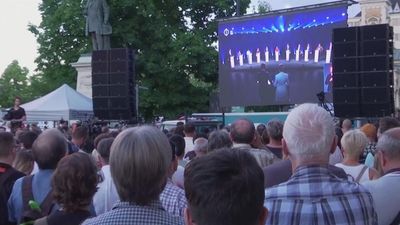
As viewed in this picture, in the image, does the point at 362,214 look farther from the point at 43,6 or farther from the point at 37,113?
the point at 43,6

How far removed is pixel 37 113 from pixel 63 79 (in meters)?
15.8

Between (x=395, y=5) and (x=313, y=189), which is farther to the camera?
(x=395, y=5)

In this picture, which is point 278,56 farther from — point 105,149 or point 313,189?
point 313,189

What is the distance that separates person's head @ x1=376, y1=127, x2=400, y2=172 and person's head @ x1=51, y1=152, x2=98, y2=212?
1939mm

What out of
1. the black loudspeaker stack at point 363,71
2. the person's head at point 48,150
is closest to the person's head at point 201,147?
the person's head at point 48,150

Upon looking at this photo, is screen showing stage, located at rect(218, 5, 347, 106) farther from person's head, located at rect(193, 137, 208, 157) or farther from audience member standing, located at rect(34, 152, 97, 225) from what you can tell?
audience member standing, located at rect(34, 152, 97, 225)

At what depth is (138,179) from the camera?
2885mm

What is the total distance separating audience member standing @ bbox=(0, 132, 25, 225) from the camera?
4.72m

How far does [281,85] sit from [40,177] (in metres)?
17.0

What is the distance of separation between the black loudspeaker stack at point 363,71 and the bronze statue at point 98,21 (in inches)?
340

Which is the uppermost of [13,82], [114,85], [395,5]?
[395,5]

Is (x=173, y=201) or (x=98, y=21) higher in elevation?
(x=98, y=21)

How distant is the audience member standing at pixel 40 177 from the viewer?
4.33 meters

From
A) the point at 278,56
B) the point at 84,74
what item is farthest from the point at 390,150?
the point at 84,74
